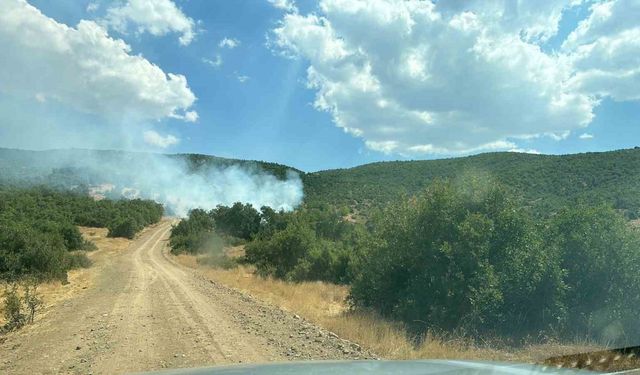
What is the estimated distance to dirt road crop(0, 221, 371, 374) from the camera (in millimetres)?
9484

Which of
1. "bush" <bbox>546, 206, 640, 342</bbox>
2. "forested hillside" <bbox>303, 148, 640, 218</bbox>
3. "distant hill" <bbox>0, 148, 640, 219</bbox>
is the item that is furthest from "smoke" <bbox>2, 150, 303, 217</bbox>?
"bush" <bbox>546, 206, 640, 342</bbox>

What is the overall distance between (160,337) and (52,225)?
42.9 m

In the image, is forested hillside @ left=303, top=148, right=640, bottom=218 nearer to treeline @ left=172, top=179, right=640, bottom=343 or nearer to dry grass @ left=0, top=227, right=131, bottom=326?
dry grass @ left=0, top=227, right=131, bottom=326

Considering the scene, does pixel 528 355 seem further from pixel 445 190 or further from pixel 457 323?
pixel 445 190

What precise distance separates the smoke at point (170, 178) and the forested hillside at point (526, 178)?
26.2 ft

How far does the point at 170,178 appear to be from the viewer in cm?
10475

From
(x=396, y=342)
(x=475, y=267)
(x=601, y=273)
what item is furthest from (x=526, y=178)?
(x=396, y=342)

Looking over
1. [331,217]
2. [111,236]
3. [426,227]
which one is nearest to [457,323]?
[426,227]

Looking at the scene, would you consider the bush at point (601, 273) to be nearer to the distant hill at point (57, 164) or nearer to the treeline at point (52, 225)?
the treeline at point (52, 225)

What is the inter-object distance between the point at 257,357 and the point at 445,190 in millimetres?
6725

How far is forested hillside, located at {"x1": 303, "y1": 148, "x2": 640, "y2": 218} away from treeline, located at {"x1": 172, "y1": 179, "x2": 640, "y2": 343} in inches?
→ 901

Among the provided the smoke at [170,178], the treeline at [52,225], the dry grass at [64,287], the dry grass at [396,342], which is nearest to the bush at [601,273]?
the dry grass at [396,342]

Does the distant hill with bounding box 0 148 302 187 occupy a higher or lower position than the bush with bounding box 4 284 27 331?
higher

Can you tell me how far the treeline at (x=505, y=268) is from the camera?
11.9 metres
